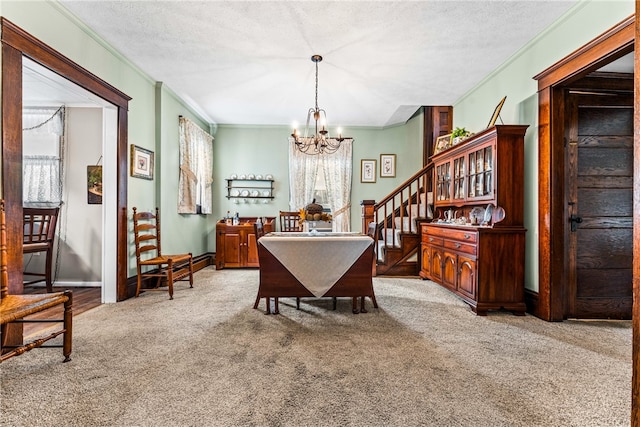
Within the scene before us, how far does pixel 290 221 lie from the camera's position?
5.99m

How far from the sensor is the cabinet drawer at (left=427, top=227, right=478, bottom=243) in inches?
123

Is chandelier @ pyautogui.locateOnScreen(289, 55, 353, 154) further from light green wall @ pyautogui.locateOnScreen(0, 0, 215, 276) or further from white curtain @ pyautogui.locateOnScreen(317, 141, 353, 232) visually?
light green wall @ pyautogui.locateOnScreen(0, 0, 215, 276)

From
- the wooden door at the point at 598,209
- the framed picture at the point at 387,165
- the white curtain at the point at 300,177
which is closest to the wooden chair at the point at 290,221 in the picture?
the white curtain at the point at 300,177

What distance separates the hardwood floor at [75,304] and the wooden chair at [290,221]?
307 cm

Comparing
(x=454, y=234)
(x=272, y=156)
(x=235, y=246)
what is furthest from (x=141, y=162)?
(x=454, y=234)

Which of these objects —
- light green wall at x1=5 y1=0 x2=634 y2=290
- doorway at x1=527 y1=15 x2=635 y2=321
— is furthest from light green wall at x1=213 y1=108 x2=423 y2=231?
doorway at x1=527 y1=15 x2=635 y2=321

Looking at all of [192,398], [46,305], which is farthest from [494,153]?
[46,305]

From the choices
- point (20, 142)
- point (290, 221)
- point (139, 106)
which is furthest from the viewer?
point (290, 221)

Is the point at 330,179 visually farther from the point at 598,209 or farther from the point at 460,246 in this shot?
the point at 598,209

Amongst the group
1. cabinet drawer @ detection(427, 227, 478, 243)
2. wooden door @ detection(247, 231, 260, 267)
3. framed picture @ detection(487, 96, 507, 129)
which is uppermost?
framed picture @ detection(487, 96, 507, 129)

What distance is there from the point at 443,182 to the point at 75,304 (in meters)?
4.85

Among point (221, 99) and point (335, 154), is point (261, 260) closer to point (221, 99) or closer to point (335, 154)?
point (221, 99)

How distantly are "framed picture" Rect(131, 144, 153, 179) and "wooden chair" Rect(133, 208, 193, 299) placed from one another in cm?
48

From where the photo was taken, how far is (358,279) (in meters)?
3.01
